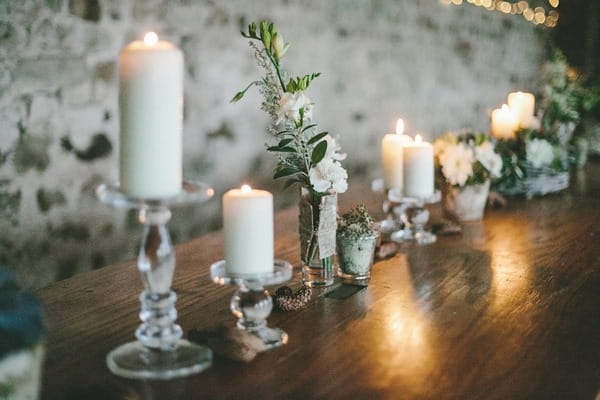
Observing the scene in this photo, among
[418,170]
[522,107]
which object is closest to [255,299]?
[418,170]

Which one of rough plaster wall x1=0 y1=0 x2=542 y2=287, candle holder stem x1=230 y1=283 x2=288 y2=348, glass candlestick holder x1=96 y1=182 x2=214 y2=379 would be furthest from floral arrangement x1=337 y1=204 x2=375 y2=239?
rough plaster wall x1=0 y1=0 x2=542 y2=287

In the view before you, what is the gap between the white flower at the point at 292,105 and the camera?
4.15 feet

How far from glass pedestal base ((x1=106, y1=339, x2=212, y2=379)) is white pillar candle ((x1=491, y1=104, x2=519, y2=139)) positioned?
171 cm

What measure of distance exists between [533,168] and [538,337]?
57.7 inches

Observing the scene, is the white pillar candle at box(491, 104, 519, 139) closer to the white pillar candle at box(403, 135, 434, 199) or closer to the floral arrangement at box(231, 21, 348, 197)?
the white pillar candle at box(403, 135, 434, 199)

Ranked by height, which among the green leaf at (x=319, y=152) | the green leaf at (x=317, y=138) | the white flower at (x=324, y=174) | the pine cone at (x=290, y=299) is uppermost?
the green leaf at (x=317, y=138)

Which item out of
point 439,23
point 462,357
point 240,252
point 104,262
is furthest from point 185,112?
point 439,23

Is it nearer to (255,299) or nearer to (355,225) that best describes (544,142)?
(355,225)

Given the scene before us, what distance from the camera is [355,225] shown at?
1.40m

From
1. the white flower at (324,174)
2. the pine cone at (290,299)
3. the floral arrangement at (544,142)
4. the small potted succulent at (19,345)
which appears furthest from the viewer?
the floral arrangement at (544,142)

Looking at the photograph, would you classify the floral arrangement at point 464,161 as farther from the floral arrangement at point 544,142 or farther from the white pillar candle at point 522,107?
the white pillar candle at point 522,107

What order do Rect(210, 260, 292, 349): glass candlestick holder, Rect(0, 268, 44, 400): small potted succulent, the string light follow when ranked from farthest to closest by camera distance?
the string light → Rect(210, 260, 292, 349): glass candlestick holder → Rect(0, 268, 44, 400): small potted succulent

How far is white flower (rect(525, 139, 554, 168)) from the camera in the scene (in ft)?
7.85

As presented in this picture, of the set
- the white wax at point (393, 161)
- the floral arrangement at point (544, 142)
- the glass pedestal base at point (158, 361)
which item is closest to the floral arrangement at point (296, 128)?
the glass pedestal base at point (158, 361)
